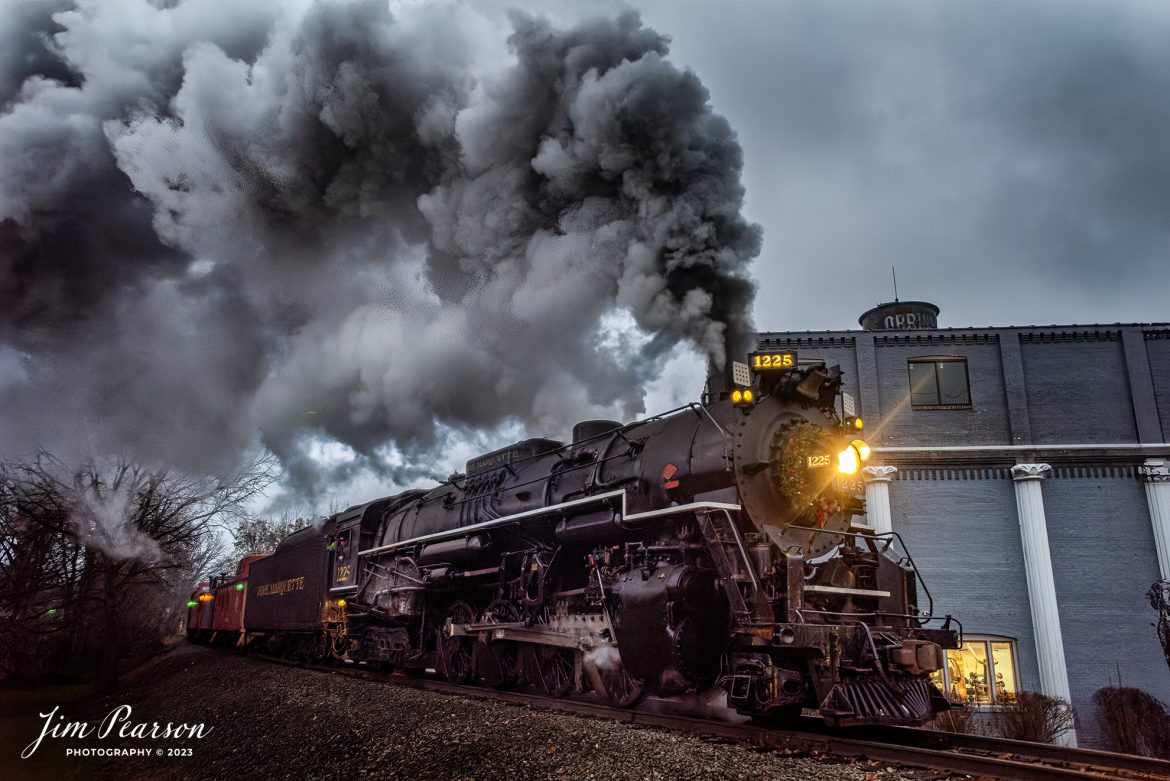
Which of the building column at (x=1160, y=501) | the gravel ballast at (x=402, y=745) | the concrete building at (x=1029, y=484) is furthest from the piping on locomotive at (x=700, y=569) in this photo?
the building column at (x=1160, y=501)

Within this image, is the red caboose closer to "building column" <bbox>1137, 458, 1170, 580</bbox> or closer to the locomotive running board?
the locomotive running board

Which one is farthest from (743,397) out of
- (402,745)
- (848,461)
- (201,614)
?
(201,614)

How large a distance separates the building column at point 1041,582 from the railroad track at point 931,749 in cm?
921

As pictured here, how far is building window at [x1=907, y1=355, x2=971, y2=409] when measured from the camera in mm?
16031

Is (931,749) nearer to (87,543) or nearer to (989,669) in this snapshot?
(989,669)

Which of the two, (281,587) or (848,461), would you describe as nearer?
(848,461)

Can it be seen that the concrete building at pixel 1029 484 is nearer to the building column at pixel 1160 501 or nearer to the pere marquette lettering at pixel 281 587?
the building column at pixel 1160 501

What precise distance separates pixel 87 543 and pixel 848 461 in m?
18.3

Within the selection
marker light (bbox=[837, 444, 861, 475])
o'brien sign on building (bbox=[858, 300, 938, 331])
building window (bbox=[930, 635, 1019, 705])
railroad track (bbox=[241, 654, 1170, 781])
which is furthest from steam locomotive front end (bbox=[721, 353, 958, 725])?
o'brien sign on building (bbox=[858, 300, 938, 331])

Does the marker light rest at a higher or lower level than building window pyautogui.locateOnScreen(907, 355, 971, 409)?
lower

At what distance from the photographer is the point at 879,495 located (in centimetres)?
1532

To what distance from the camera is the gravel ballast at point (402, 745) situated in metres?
5.32

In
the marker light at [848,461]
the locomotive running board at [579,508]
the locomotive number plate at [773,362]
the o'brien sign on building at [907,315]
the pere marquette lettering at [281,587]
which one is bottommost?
the pere marquette lettering at [281,587]

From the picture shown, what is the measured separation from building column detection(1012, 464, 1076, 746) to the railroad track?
9207mm
